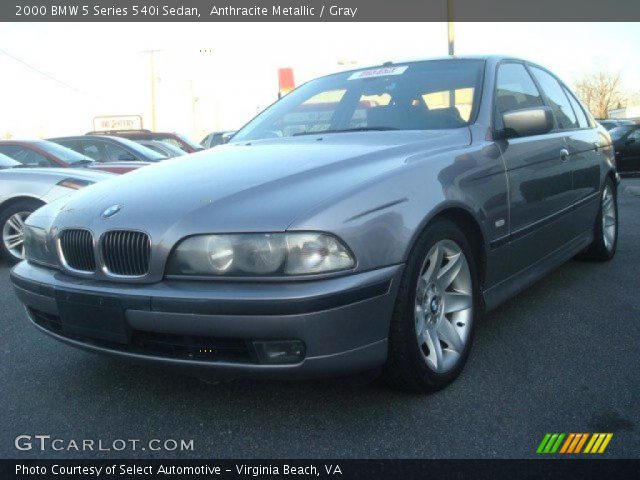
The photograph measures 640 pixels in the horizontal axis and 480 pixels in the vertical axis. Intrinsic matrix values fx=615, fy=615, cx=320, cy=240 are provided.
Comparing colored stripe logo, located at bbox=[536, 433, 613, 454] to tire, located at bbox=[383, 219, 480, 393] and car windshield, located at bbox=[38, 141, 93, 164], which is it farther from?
car windshield, located at bbox=[38, 141, 93, 164]

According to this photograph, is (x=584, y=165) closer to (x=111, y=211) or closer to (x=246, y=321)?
(x=246, y=321)

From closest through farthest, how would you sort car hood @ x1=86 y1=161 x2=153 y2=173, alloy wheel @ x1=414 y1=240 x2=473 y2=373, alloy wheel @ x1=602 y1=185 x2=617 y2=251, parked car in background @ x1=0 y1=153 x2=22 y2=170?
1. alloy wheel @ x1=414 y1=240 x2=473 y2=373
2. alloy wheel @ x1=602 y1=185 x2=617 y2=251
3. parked car in background @ x1=0 y1=153 x2=22 y2=170
4. car hood @ x1=86 y1=161 x2=153 y2=173

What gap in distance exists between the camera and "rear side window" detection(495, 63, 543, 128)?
3.53 metres

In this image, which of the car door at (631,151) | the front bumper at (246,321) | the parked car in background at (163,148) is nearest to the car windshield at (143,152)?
the parked car in background at (163,148)

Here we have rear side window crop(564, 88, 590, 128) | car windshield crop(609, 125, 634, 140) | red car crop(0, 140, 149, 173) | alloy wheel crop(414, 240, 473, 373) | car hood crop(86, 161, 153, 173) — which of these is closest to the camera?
alloy wheel crop(414, 240, 473, 373)

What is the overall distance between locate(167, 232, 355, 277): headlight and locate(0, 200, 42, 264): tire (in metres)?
4.38

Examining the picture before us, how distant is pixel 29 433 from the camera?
7.90ft

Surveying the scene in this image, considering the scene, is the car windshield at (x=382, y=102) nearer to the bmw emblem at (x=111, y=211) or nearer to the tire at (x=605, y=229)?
the bmw emblem at (x=111, y=211)

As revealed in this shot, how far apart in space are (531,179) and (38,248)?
258cm

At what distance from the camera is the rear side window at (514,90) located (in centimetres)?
353

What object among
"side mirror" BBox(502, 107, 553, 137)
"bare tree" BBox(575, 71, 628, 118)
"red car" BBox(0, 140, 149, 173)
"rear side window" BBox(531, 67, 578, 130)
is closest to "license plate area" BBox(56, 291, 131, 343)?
"side mirror" BBox(502, 107, 553, 137)
